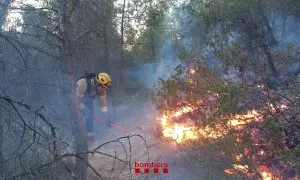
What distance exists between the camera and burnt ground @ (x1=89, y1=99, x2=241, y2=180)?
6.29 metres

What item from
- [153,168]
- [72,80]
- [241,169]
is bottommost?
[153,168]

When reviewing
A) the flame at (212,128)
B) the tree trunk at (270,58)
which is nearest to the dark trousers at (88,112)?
the flame at (212,128)

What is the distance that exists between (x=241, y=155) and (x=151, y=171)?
292 centimetres

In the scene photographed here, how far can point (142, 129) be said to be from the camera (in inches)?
485

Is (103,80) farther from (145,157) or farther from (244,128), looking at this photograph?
(244,128)

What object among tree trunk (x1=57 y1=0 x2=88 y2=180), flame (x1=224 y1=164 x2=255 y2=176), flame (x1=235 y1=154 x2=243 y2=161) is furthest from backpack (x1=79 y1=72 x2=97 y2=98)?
flame (x1=235 y1=154 x2=243 y2=161)

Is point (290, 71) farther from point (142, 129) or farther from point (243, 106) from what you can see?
point (243, 106)

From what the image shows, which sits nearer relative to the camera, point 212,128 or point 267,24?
point 212,128

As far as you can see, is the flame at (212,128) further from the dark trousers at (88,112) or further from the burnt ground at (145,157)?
the dark trousers at (88,112)

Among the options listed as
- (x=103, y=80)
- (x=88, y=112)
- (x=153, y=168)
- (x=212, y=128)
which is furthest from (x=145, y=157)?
(x=212, y=128)

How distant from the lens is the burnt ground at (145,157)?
20.6ft

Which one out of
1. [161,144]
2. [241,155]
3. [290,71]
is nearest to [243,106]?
[241,155]

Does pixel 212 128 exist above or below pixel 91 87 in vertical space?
below

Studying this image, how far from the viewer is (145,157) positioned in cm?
886
